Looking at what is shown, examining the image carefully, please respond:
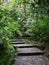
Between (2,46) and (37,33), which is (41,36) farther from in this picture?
(2,46)

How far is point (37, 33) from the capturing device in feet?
29.1

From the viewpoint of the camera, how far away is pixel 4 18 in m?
6.14

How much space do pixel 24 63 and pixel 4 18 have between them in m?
1.59

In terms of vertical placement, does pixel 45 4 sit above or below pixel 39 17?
above

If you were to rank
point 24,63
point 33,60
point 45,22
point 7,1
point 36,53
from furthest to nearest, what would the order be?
point 7,1
point 45,22
point 36,53
point 33,60
point 24,63

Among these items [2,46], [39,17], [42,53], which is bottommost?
[42,53]

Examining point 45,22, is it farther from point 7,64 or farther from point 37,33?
point 7,64

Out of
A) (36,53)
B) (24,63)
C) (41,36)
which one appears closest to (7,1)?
(41,36)

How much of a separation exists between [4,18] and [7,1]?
944 centimetres

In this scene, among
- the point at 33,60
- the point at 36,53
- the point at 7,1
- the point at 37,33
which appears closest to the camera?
the point at 33,60

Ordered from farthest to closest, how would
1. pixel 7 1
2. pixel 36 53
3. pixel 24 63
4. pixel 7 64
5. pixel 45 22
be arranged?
pixel 7 1 < pixel 45 22 < pixel 36 53 < pixel 24 63 < pixel 7 64

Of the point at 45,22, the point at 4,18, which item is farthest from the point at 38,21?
the point at 4,18

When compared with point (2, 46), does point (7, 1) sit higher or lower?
lower

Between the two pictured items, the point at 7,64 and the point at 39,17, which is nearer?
the point at 7,64
